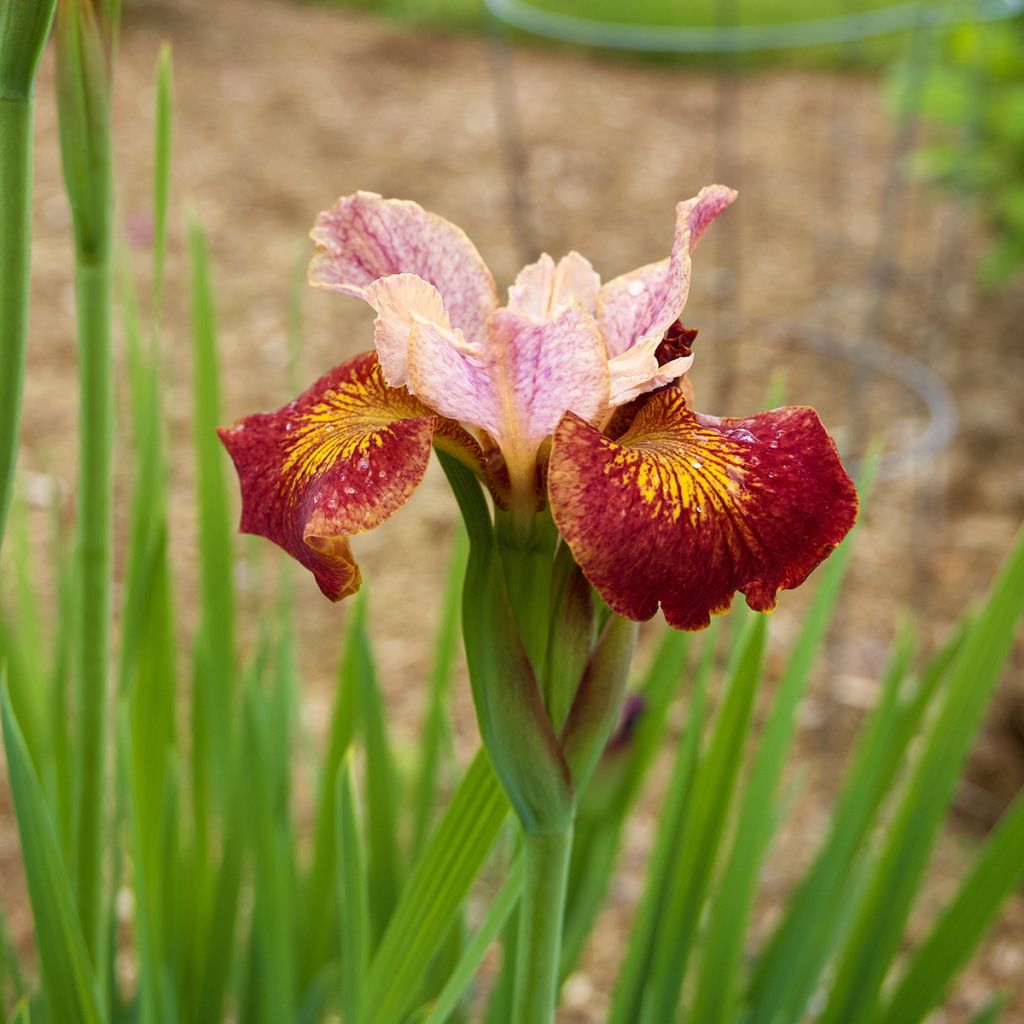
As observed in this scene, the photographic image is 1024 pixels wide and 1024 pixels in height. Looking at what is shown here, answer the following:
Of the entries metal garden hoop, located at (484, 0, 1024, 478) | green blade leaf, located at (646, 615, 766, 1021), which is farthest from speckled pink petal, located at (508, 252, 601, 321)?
metal garden hoop, located at (484, 0, 1024, 478)

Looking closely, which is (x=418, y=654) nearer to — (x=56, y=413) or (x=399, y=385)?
(x=56, y=413)

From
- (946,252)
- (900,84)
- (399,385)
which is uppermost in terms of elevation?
(900,84)

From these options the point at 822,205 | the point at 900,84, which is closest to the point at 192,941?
the point at 900,84

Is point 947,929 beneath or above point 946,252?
beneath

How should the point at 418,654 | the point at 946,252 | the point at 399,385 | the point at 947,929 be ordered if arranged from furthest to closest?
the point at 946,252 → the point at 418,654 → the point at 947,929 → the point at 399,385

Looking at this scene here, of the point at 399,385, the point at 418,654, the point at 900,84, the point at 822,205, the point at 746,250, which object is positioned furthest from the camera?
the point at 822,205

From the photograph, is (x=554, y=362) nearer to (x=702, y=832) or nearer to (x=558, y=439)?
(x=558, y=439)

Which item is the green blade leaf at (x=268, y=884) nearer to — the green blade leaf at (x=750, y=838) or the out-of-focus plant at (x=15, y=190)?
the green blade leaf at (x=750, y=838)
